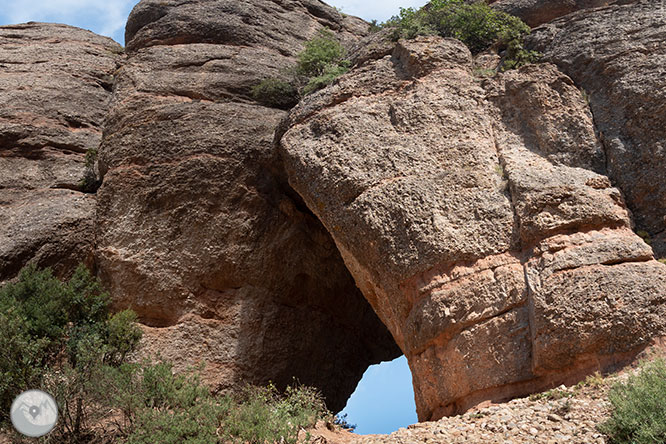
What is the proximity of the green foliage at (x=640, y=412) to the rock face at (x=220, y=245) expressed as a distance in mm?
7724

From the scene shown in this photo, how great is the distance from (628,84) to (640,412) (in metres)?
6.45

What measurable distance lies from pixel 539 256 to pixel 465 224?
1266mm

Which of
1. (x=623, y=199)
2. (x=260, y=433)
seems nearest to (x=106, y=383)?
(x=260, y=433)

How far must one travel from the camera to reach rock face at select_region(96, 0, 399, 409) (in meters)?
13.7

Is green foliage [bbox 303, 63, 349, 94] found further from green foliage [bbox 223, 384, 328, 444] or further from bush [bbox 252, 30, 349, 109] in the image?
green foliage [bbox 223, 384, 328, 444]

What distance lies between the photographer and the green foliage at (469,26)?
544 inches

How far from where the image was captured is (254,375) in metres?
13.7

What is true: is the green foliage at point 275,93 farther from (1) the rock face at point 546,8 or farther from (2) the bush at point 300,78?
(1) the rock face at point 546,8

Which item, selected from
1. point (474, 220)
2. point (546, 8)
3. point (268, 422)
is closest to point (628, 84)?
point (474, 220)

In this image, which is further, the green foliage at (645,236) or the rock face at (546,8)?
the rock face at (546,8)

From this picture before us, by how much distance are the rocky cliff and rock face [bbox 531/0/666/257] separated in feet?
0.12

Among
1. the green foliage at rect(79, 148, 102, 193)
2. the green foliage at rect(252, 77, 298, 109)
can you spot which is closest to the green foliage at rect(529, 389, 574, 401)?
the green foliage at rect(252, 77, 298, 109)

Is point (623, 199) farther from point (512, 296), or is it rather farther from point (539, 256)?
point (512, 296)

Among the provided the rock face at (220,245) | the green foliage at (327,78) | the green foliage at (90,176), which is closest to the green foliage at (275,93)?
the rock face at (220,245)
